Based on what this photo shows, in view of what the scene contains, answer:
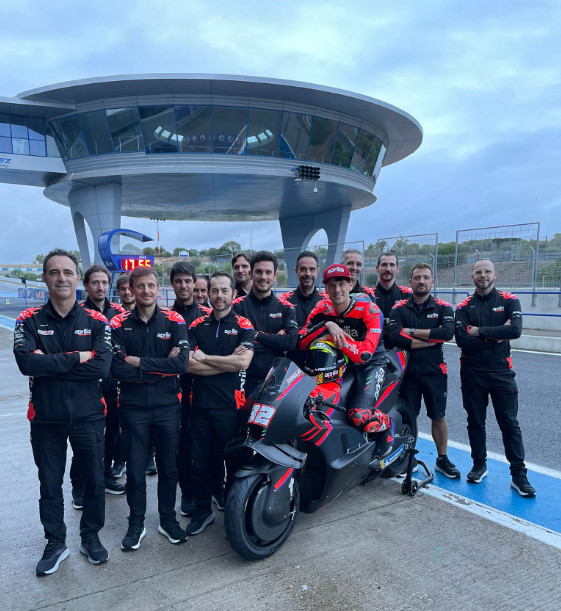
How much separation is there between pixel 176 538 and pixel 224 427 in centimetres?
83

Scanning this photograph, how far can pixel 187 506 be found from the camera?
3.87 metres

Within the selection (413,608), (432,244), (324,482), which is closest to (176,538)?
(324,482)

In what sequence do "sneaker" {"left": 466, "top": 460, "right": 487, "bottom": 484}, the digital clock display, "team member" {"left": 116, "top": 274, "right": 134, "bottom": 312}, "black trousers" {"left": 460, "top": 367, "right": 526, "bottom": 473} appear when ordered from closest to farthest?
"black trousers" {"left": 460, "top": 367, "right": 526, "bottom": 473}
"sneaker" {"left": 466, "top": 460, "right": 487, "bottom": 484}
"team member" {"left": 116, "top": 274, "right": 134, "bottom": 312}
the digital clock display

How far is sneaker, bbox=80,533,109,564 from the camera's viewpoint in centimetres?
312

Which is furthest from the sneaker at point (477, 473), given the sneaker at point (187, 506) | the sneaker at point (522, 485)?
the sneaker at point (187, 506)

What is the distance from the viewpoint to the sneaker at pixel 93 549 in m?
3.12

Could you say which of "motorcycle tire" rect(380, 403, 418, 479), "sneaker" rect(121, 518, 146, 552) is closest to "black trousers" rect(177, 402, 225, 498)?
"sneaker" rect(121, 518, 146, 552)

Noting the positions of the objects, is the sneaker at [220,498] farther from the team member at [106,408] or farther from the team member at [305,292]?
the team member at [305,292]

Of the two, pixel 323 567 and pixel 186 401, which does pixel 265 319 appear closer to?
pixel 186 401

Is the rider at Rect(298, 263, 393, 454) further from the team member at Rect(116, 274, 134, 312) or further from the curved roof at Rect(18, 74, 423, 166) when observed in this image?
the curved roof at Rect(18, 74, 423, 166)

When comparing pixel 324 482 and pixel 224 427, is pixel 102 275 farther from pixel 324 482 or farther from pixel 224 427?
pixel 324 482

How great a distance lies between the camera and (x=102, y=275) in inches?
194

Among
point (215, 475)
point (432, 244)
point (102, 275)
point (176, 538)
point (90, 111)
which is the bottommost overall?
point (176, 538)

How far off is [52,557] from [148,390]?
4.00ft
